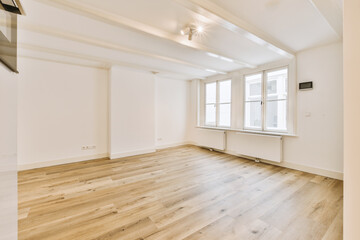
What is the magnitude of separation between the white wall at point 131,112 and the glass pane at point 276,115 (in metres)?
3.48

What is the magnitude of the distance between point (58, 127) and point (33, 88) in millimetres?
1045

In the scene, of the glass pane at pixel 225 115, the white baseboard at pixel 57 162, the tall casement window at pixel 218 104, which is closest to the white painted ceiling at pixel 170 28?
the tall casement window at pixel 218 104

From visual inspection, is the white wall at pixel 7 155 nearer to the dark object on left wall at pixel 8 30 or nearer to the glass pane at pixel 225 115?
the dark object on left wall at pixel 8 30

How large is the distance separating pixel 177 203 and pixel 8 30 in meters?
2.43

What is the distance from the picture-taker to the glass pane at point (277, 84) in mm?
3951

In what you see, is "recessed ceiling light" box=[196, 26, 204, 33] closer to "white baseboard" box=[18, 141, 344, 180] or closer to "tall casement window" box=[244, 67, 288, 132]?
"tall casement window" box=[244, 67, 288, 132]

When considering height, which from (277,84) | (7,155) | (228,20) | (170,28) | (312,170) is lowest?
(312,170)

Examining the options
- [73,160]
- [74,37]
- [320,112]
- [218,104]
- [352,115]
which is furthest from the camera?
[218,104]

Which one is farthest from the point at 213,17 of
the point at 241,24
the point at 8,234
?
the point at 8,234

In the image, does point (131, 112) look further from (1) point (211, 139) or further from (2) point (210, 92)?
(2) point (210, 92)

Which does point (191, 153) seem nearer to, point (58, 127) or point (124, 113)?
point (124, 113)

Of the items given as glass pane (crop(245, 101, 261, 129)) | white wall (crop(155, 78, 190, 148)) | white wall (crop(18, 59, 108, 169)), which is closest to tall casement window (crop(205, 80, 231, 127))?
glass pane (crop(245, 101, 261, 129))

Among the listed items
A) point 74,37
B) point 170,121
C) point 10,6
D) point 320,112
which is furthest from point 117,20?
point 320,112

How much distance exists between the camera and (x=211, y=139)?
17.7 feet
